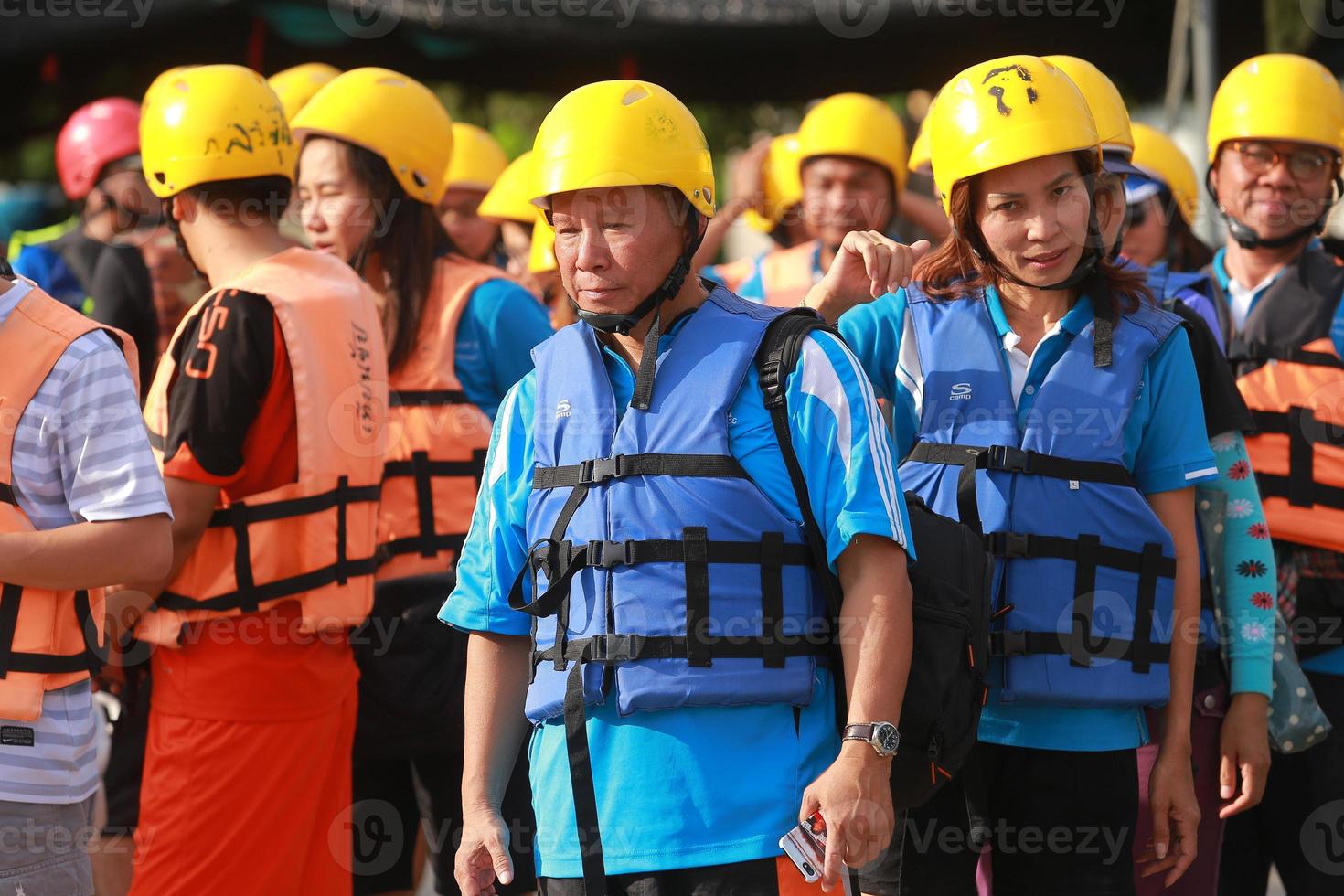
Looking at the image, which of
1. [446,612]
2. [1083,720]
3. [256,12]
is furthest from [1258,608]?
[256,12]

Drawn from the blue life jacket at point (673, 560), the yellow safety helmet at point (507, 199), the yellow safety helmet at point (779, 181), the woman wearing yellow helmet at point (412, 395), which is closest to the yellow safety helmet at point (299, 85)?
the yellow safety helmet at point (507, 199)

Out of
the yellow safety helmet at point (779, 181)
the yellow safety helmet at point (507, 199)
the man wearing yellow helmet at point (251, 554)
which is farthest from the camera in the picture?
the yellow safety helmet at point (507, 199)

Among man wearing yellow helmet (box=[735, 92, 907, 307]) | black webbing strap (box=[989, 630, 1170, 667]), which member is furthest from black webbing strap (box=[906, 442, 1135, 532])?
man wearing yellow helmet (box=[735, 92, 907, 307])

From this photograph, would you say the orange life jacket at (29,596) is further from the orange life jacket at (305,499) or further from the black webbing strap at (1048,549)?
the black webbing strap at (1048,549)

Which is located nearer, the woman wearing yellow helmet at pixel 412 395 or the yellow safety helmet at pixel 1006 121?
the yellow safety helmet at pixel 1006 121

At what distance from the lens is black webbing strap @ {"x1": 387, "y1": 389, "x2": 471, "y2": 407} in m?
5.03

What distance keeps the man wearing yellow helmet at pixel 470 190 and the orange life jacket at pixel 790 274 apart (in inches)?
55.5

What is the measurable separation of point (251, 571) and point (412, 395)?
1.05 metres

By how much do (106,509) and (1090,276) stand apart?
7.25ft

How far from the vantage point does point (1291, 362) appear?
15.5 ft

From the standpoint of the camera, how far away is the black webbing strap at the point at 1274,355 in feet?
15.4

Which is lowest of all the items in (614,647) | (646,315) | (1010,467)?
(614,647)

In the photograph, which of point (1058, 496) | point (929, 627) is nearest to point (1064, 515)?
point (1058, 496)

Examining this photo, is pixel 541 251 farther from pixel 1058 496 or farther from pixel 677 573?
pixel 677 573
